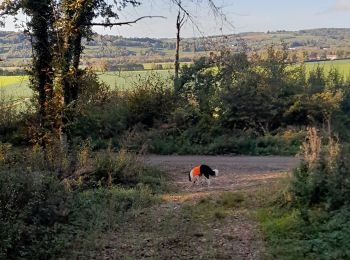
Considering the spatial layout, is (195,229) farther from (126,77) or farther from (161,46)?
(161,46)

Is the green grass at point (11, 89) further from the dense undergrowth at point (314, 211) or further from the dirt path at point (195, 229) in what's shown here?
the dense undergrowth at point (314, 211)

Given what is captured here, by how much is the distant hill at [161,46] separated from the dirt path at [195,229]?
5537 mm

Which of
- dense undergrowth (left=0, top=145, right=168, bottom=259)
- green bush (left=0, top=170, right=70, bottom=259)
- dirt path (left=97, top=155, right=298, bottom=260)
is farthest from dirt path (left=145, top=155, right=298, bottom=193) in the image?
green bush (left=0, top=170, right=70, bottom=259)

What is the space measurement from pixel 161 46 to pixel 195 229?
84.2ft

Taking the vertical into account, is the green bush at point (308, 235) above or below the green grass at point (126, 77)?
below

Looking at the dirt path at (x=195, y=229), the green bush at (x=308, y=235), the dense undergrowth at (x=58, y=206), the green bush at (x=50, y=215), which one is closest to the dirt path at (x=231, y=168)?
the dirt path at (x=195, y=229)

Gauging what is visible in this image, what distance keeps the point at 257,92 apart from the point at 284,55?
321 centimetres

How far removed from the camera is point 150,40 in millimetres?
32781

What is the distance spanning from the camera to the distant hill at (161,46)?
1836 centimetres

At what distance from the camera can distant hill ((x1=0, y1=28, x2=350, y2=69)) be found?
60.2 feet

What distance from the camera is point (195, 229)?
8.43 m

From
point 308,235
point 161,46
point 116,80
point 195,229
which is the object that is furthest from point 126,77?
point 308,235

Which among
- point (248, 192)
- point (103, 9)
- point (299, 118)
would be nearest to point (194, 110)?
point (299, 118)

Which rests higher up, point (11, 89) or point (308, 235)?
point (11, 89)
